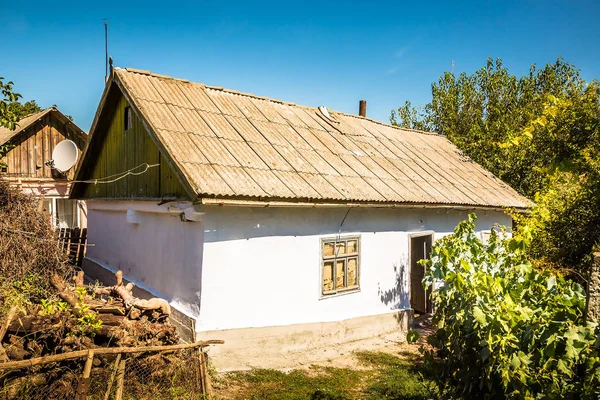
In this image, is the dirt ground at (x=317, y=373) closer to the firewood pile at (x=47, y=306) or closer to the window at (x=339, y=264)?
the window at (x=339, y=264)

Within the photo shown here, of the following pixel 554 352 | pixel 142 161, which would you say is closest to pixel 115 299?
pixel 142 161

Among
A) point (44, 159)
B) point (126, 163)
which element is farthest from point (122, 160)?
point (44, 159)

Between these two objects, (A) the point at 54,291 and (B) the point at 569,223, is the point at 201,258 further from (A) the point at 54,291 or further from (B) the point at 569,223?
(B) the point at 569,223

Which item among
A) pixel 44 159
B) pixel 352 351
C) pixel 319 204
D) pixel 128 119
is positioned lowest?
pixel 352 351

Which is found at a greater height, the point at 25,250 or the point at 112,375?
the point at 25,250

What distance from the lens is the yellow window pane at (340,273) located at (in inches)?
377

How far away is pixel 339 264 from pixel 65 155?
38.7ft

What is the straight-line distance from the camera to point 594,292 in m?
3.21

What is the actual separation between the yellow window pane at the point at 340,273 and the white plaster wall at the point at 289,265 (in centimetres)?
28

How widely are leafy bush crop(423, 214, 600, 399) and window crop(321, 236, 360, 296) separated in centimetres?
470

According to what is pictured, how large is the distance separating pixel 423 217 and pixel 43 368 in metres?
8.89

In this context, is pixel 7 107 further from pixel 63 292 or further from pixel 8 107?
pixel 63 292

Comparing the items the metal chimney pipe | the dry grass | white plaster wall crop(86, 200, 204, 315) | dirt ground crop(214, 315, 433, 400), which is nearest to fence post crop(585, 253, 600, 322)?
dirt ground crop(214, 315, 433, 400)

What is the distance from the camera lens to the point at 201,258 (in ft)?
25.5
